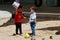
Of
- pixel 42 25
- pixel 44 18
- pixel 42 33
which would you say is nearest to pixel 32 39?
pixel 42 33

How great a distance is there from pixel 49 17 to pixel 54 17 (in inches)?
14.2

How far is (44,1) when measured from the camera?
29562 millimetres

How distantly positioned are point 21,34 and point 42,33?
1.04 metres

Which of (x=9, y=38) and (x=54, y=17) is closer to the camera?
(x=9, y=38)

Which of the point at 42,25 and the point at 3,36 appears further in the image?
the point at 42,25

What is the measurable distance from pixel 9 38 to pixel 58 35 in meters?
2.14

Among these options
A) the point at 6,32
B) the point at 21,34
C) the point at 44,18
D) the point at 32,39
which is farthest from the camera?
the point at 44,18

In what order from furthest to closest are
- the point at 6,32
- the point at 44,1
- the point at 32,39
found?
the point at 44,1 → the point at 6,32 → the point at 32,39

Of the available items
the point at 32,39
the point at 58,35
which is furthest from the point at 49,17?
the point at 32,39

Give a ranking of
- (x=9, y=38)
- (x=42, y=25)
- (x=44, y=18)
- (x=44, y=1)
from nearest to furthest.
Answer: (x=9, y=38), (x=42, y=25), (x=44, y=18), (x=44, y=1)

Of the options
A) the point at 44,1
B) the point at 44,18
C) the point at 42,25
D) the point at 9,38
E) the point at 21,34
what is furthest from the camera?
the point at 44,1

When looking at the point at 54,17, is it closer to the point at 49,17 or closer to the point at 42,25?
the point at 49,17

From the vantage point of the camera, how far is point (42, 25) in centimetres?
1711

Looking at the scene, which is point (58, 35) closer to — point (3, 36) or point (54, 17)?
point (3, 36)
